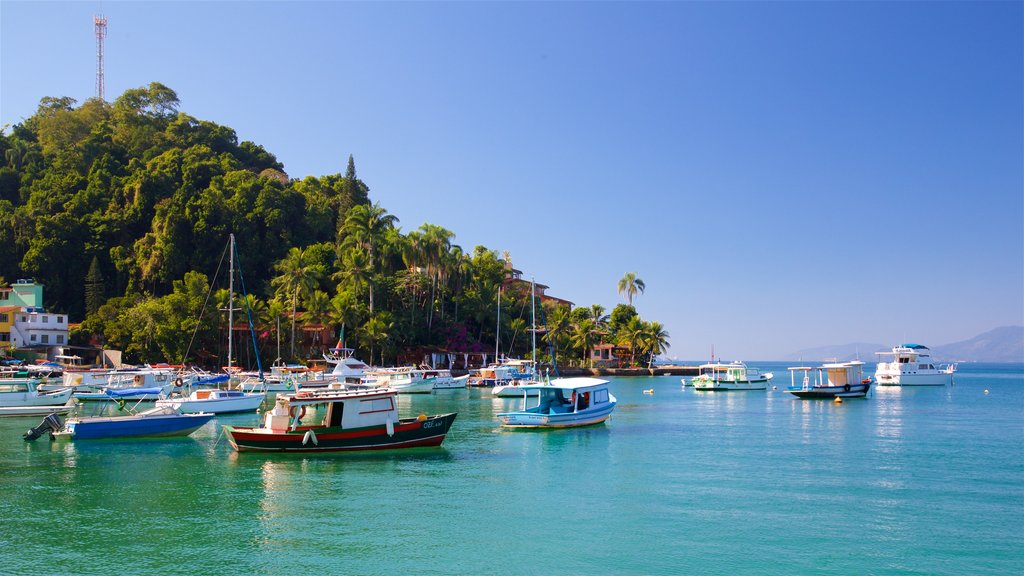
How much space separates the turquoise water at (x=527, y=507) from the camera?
17.8 metres

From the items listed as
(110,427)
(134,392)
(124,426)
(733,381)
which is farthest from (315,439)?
(733,381)

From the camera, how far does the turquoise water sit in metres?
17.8

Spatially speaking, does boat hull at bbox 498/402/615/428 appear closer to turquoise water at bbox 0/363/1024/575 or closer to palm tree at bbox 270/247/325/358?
turquoise water at bbox 0/363/1024/575

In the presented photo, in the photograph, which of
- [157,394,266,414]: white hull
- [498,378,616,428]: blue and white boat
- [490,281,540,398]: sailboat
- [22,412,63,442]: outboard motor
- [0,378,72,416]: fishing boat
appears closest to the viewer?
[22,412,63,442]: outboard motor

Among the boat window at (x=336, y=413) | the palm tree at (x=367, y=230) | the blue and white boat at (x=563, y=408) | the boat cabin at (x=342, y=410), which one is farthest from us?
the palm tree at (x=367, y=230)

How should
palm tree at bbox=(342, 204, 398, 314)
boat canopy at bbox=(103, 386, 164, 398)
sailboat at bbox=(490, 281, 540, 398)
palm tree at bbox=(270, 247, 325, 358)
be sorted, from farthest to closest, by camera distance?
palm tree at bbox=(342, 204, 398, 314), palm tree at bbox=(270, 247, 325, 358), sailboat at bbox=(490, 281, 540, 398), boat canopy at bbox=(103, 386, 164, 398)

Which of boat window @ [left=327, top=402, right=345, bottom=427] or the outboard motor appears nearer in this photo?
boat window @ [left=327, top=402, right=345, bottom=427]

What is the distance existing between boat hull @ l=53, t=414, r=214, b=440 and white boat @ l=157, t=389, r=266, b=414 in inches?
263

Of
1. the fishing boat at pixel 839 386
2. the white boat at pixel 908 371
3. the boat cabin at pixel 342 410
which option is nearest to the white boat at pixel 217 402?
the boat cabin at pixel 342 410

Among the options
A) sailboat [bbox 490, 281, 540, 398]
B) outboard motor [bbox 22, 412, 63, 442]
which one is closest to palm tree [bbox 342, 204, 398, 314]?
sailboat [bbox 490, 281, 540, 398]

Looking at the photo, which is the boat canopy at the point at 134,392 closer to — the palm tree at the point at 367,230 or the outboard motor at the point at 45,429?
the outboard motor at the point at 45,429

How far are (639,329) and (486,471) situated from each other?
100m

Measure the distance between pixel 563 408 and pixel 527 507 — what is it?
18354mm

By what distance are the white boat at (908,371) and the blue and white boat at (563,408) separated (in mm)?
62632
